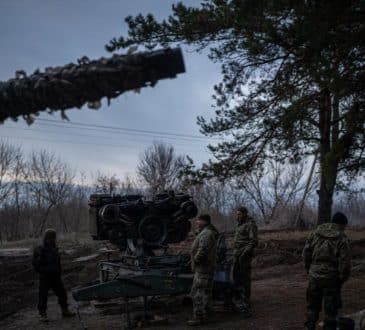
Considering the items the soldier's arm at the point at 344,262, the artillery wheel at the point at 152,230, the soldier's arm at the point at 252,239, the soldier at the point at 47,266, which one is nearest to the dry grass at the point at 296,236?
the artillery wheel at the point at 152,230

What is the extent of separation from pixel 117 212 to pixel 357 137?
7.02m

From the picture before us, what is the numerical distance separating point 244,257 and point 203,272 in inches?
39.4

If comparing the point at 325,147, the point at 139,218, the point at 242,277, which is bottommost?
the point at 242,277

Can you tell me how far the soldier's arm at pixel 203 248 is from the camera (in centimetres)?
980

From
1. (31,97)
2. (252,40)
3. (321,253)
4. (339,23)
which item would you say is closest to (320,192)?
(252,40)

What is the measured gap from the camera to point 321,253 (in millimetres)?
7969

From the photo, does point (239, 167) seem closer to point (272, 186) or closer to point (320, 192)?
point (320, 192)

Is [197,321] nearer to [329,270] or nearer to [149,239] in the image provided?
[149,239]

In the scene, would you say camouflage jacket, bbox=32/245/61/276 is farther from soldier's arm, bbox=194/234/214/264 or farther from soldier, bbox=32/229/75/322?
soldier's arm, bbox=194/234/214/264

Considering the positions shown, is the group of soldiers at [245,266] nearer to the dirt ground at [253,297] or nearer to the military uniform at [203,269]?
the military uniform at [203,269]

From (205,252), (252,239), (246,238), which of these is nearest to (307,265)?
(205,252)

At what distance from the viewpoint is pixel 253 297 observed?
39.8 feet

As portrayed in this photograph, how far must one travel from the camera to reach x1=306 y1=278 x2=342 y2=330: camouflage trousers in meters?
7.91

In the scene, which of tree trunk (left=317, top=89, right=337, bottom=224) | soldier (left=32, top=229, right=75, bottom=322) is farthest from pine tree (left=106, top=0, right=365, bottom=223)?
soldier (left=32, top=229, right=75, bottom=322)
